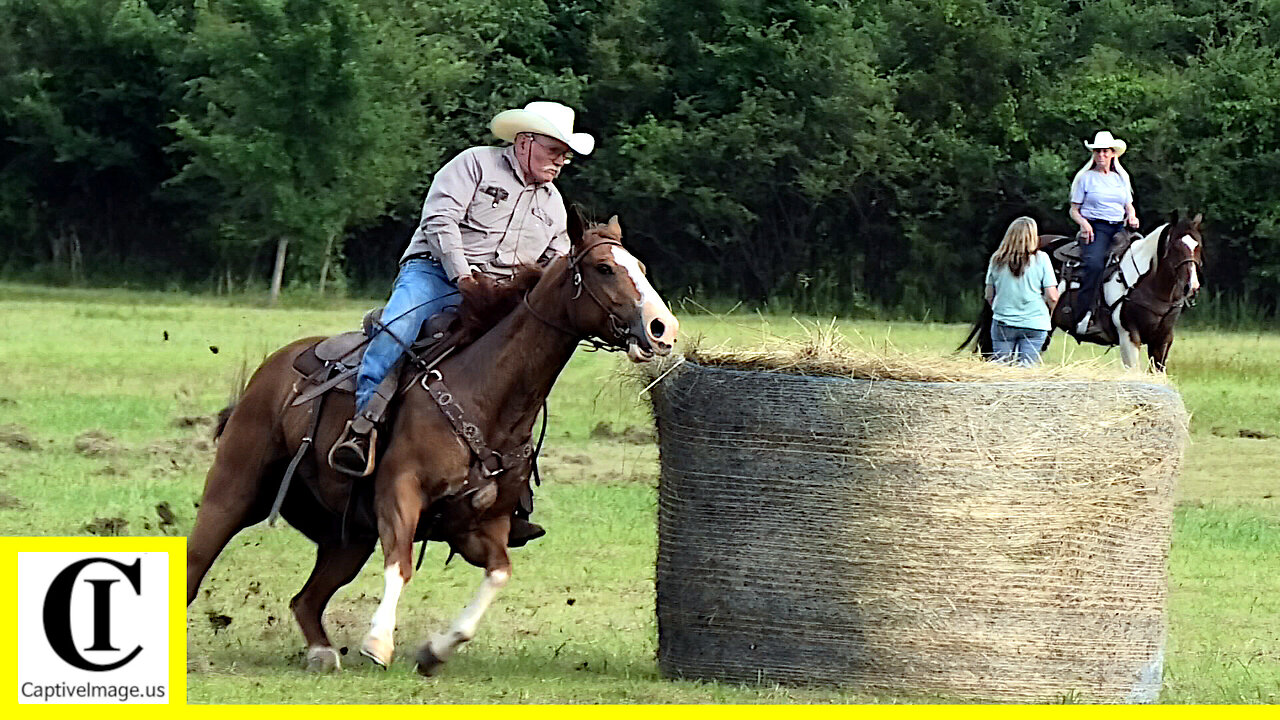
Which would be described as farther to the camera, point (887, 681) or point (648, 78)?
point (648, 78)

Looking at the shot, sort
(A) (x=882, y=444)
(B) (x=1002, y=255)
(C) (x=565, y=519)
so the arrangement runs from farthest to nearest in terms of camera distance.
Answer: (B) (x=1002, y=255), (C) (x=565, y=519), (A) (x=882, y=444)

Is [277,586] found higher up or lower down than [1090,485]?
lower down

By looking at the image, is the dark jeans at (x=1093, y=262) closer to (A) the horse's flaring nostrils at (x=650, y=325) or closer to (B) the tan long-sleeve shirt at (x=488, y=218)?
(B) the tan long-sleeve shirt at (x=488, y=218)

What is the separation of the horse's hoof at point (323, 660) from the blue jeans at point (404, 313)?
1.15 meters

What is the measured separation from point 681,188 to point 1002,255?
2758 cm

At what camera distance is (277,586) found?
11070 millimetres

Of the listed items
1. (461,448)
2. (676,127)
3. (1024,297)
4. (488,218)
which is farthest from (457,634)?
(676,127)

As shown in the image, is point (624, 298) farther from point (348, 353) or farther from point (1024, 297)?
point (1024, 297)

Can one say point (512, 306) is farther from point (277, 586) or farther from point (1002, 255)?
point (1002, 255)

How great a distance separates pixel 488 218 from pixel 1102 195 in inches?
469

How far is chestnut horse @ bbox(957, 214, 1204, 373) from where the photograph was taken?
19438 millimetres

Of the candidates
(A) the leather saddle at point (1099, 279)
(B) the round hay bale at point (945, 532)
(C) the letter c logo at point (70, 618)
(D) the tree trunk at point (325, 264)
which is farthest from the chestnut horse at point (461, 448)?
(D) the tree trunk at point (325, 264)

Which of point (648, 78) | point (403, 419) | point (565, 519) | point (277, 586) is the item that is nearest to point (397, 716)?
point (403, 419)

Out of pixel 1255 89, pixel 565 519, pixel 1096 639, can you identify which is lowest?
pixel 565 519
